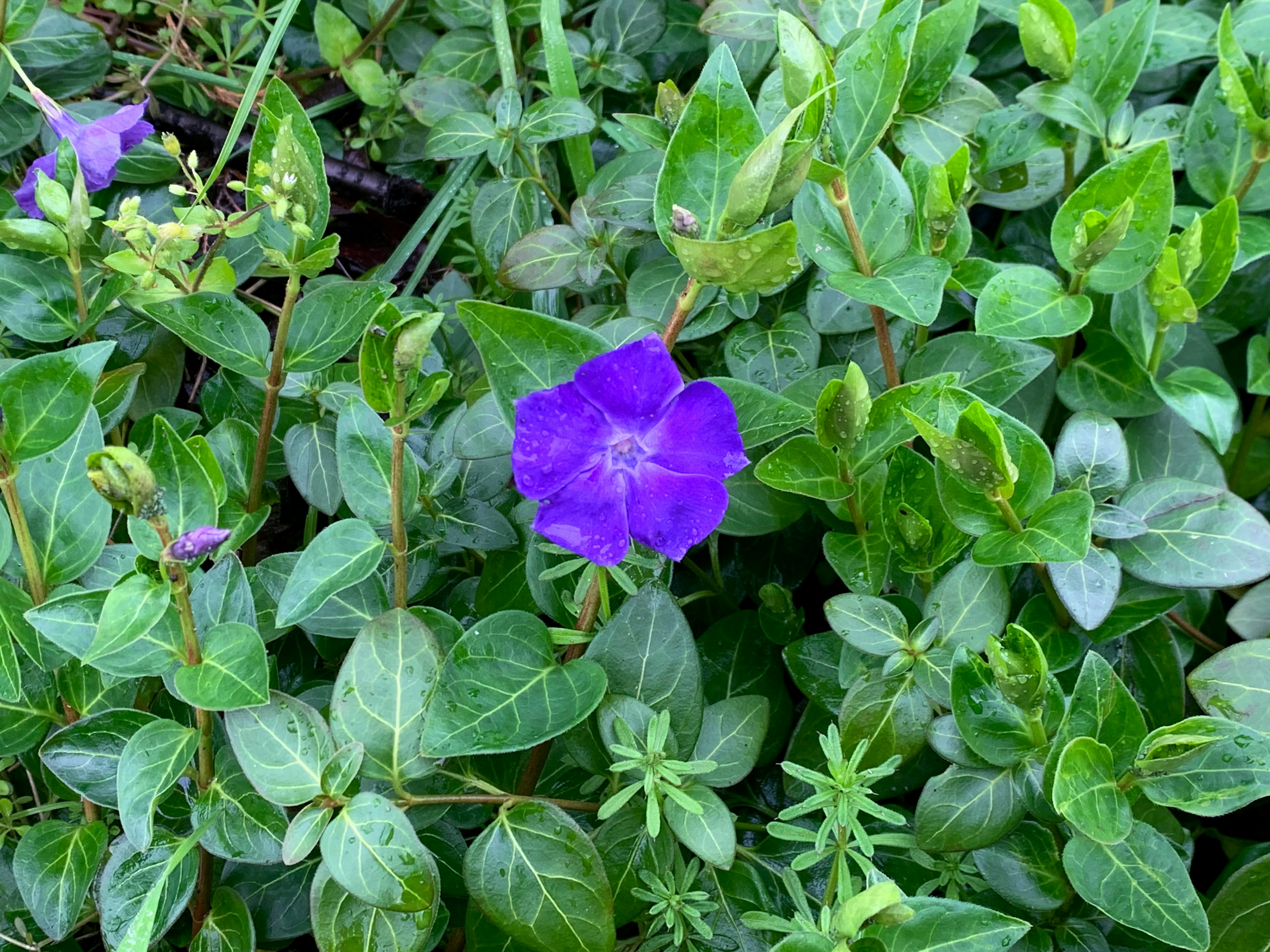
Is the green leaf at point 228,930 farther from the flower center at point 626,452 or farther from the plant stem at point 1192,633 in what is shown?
the plant stem at point 1192,633

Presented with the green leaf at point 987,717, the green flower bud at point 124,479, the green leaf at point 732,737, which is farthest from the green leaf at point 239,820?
A: the green leaf at point 987,717

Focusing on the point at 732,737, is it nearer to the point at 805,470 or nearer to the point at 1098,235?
the point at 805,470

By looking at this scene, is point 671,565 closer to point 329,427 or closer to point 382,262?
point 329,427

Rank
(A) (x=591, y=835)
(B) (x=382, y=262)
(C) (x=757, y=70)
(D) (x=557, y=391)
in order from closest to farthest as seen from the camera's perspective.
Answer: (D) (x=557, y=391) < (A) (x=591, y=835) < (C) (x=757, y=70) < (B) (x=382, y=262)

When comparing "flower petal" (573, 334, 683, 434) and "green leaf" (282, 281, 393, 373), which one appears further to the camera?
"green leaf" (282, 281, 393, 373)

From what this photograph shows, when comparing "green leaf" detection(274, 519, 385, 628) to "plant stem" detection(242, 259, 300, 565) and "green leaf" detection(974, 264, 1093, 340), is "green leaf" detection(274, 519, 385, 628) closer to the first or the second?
"plant stem" detection(242, 259, 300, 565)

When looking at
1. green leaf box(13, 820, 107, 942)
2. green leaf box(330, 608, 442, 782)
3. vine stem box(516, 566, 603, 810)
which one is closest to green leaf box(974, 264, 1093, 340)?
vine stem box(516, 566, 603, 810)

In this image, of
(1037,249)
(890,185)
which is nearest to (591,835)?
(890,185)
